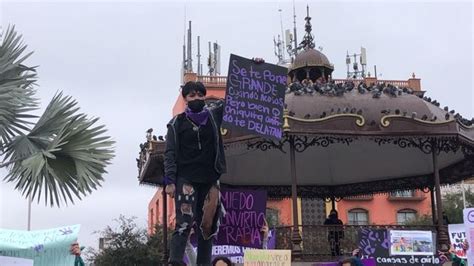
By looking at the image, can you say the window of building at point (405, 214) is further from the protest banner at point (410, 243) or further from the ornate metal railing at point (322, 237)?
the protest banner at point (410, 243)

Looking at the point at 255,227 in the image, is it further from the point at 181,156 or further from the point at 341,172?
the point at 341,172

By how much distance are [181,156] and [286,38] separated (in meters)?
46.6

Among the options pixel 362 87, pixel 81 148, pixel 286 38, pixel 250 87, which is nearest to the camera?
pixel 250 87

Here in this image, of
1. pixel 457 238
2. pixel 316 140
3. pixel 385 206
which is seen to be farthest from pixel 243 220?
pixel 385 206

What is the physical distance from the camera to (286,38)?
52.2 meters

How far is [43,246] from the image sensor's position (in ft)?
34.0

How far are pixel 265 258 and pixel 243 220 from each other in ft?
2.58

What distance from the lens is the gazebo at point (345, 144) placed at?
12992mm

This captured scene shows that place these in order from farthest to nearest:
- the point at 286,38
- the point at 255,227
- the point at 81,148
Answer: the point at 286,38
the point at 81,148
the point at 255,227

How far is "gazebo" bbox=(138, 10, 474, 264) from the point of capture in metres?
13.0

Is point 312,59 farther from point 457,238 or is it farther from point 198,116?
point 198,116

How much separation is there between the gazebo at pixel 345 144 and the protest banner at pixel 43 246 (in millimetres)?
3595

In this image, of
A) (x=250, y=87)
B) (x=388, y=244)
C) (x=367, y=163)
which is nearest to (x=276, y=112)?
(x=250, y=87)

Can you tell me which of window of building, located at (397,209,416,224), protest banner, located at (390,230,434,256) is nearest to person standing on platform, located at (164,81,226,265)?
protest banner, located at (390,230,434,256)
